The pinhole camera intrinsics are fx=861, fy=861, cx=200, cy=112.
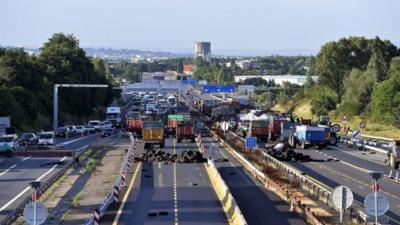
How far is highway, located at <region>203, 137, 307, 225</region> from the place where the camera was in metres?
32.2

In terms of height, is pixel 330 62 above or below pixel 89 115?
above

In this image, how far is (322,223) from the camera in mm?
29438

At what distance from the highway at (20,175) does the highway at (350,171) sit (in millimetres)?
15412

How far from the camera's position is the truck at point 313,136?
72250 mm

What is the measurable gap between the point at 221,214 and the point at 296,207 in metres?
3.12

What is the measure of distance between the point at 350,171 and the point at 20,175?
65.9 ft

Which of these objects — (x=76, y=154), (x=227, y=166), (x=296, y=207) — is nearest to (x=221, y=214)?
(x=296, y=207)

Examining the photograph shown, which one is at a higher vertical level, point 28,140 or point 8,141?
point 8,141

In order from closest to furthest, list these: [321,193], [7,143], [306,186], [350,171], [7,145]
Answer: [321,193]
[306,186]
[350,171]
[7,145]
[7,143]

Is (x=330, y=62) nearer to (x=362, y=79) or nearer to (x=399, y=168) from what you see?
(x=362, y=79)

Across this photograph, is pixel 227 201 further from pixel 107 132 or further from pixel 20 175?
pixel 107 132

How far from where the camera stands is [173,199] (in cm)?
3831

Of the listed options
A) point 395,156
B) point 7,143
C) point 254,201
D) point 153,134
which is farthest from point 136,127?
point 254,201

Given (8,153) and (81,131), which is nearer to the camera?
(8,153)
